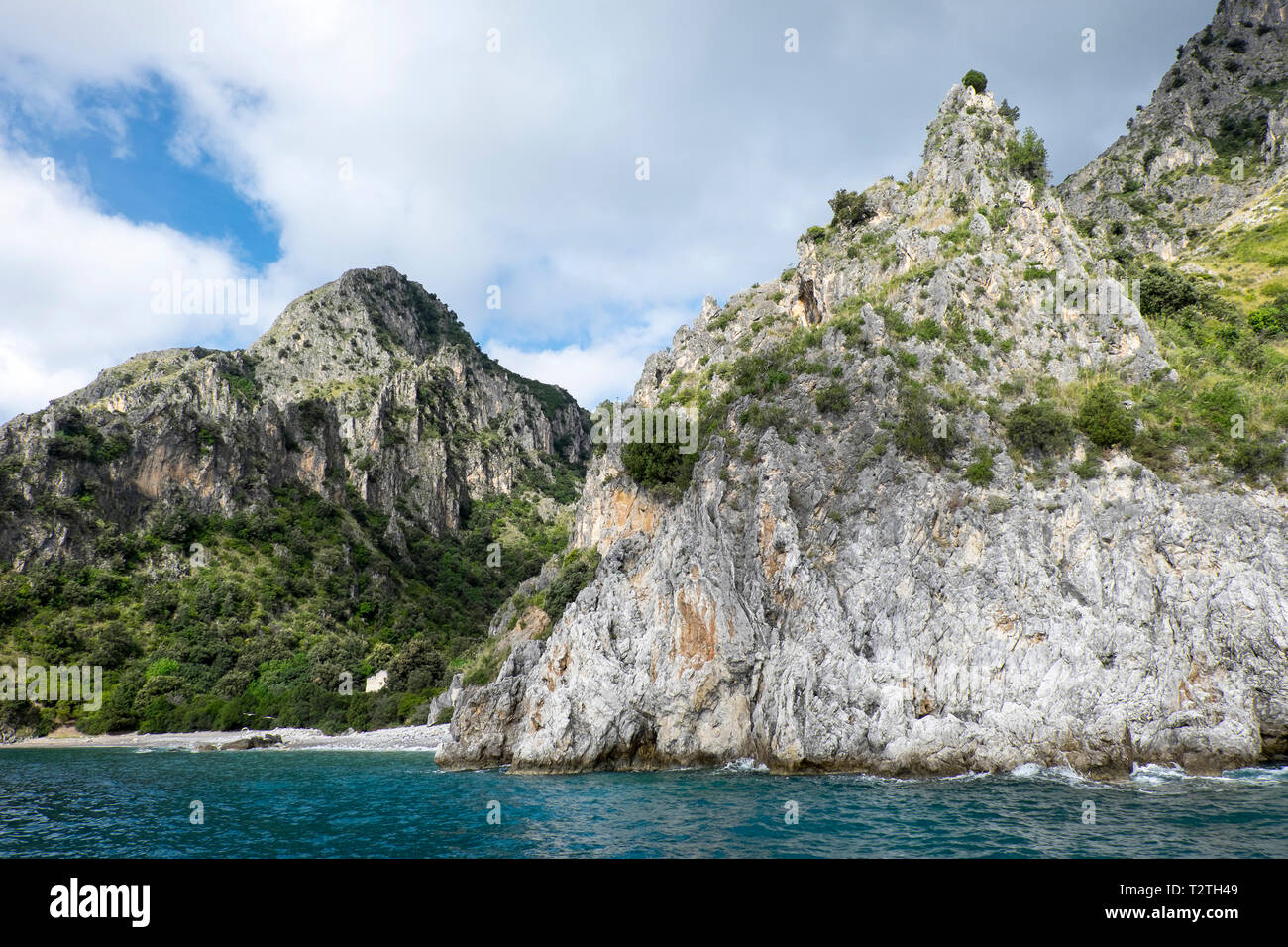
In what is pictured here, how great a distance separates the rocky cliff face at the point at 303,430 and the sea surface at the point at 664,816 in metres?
69.3

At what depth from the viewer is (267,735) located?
56906 mm

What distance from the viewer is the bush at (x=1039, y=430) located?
36.0 meters

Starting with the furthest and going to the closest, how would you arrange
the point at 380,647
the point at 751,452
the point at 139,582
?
the point at 139,582
the point at 380,647
the point at 751,452

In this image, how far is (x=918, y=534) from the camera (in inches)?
1380

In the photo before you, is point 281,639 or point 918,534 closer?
point 918,534

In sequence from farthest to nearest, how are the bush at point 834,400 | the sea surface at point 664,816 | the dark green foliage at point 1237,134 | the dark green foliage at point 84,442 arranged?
the dark green foliage at point 84,442 < the dark green foliage at point 1237,134 < the bush at point 834,400 < the sea surface at point 664,816

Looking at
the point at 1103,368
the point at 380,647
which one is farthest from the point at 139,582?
the point at 1103,368

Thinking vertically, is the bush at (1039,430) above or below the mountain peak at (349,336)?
below

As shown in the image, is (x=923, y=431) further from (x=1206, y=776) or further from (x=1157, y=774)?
(x=1206, y=776)

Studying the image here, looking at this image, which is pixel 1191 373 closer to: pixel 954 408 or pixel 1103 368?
pixel 1103 368

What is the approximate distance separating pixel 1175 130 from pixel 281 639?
132 meters

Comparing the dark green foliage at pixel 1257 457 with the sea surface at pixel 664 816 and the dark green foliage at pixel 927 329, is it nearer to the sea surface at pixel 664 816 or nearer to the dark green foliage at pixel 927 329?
the sea surface at pixel 664 816

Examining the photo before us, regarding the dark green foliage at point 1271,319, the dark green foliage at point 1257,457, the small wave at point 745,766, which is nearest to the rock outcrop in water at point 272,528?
the small wave at point 745,766

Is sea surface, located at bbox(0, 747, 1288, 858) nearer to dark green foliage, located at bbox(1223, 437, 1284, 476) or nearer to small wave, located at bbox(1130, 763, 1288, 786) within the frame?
small wave, located at bbox(1130, 763, 1288, 786)
